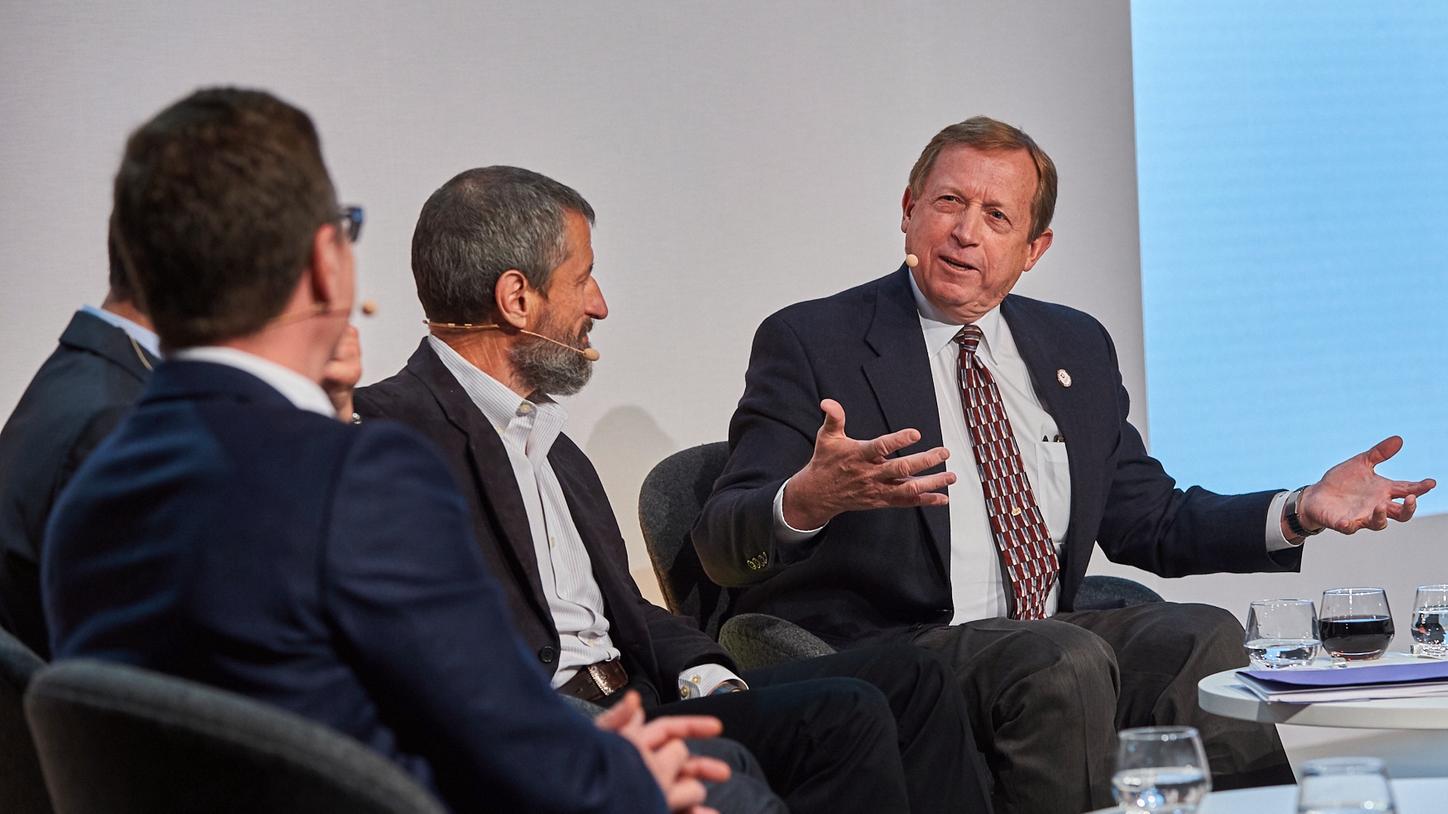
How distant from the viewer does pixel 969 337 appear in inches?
122

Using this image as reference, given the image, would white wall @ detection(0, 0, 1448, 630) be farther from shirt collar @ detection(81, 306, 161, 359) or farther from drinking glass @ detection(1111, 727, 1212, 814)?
drinking glass @ detection(1111, 727, 1212, 814)

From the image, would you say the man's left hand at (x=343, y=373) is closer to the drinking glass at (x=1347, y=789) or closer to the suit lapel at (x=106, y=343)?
the suit lapel at (x=106, y=343)

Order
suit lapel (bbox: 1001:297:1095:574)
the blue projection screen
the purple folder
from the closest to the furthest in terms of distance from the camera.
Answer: the purple folder → suit lapel (bbox: 1001:297:1095:574) → the blue projection screen

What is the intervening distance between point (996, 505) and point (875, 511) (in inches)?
10.4

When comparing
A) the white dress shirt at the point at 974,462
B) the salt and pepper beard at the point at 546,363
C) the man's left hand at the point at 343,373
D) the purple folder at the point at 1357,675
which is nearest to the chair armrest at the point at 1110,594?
the white dress shirt at the point at 974,462

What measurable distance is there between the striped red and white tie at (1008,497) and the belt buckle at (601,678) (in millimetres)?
875

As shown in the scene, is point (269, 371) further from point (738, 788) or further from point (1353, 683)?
point (1353, 683)

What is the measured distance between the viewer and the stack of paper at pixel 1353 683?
2074mm

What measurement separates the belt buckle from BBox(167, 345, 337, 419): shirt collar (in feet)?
4.18

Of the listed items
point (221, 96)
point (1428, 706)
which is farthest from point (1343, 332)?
point (221, 96)

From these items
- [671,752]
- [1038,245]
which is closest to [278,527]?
[671,752]

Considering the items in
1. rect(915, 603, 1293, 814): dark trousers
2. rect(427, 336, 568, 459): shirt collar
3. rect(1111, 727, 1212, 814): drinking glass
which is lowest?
rect(915, 603, 1293, 814): dark trousers

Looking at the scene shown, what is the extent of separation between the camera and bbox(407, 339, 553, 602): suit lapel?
241 centimetres

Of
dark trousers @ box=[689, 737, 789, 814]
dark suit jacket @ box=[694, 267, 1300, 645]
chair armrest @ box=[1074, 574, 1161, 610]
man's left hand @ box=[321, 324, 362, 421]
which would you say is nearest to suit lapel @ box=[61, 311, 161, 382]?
man's left hand @ box=[321, 324, 362, 421]
